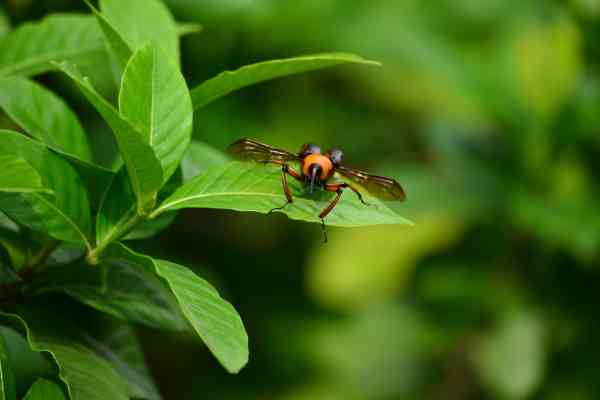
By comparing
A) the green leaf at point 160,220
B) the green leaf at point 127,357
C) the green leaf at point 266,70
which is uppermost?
the green leaf at point 266,70

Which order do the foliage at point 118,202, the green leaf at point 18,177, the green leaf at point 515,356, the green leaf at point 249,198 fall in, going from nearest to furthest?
the green leaf at point 18,177 < the foliage at point 118,202 < the green leaf at point 249,198 < the green leaf at point 515,356

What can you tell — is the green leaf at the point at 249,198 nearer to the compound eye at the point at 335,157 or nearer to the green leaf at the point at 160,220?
the green leaf at the point at 160,220

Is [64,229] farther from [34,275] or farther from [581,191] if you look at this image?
[581,191]

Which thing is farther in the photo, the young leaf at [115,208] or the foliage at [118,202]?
the young leaf at [115,208]

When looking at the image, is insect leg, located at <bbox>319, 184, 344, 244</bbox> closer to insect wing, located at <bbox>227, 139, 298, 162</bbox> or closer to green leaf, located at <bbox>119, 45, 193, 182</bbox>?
insect wing, located at <bbox>227, 139, 298, 162</bbox>

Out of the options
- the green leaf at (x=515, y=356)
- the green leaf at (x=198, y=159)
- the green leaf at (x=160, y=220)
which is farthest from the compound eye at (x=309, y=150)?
the green leaf at (x=515, y=356)

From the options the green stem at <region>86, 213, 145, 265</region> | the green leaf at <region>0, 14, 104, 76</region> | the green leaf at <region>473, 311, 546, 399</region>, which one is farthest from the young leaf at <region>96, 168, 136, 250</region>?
the green leaf at <region>473, 311, 546, 399</region>

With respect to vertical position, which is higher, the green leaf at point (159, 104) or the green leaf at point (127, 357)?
the green leaf at point (159, 104)

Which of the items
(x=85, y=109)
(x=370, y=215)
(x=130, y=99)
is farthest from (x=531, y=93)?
(x=130, y=99)
